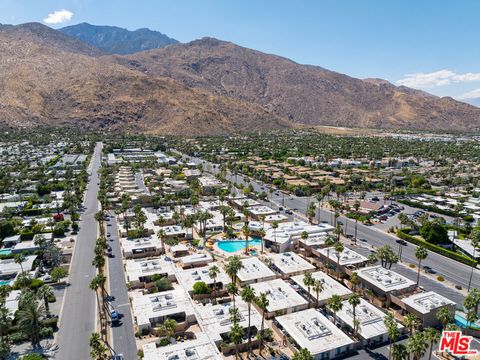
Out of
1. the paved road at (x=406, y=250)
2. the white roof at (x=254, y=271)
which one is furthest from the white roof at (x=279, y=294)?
A: the paved road at (x=406, y=250)

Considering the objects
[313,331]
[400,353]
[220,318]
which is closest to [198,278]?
[220,318]

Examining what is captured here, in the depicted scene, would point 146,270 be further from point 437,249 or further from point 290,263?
point 437,249

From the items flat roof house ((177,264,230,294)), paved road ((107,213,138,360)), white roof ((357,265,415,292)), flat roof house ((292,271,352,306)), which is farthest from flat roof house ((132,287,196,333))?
white roof ((357,265,415,292))

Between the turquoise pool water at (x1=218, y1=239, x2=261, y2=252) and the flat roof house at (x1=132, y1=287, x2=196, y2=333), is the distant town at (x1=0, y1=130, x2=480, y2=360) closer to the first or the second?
the flat roof house at (x1=132, y1=287, x2=196, y2=333)

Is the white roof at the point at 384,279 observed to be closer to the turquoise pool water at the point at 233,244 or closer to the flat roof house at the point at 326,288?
the flat roof house at the point at 326,288

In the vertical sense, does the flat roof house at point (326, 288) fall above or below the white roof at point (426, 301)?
below
